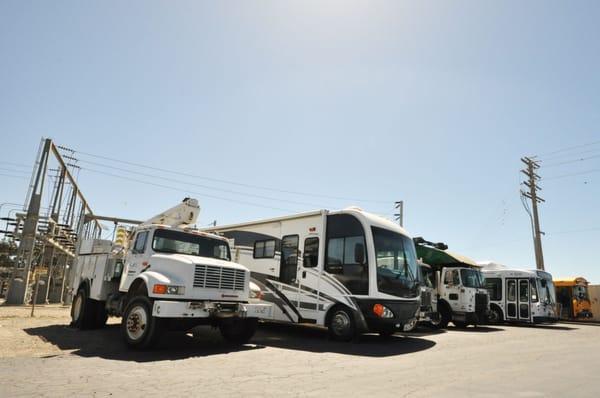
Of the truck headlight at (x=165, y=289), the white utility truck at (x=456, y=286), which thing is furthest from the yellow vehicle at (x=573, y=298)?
the truck headlight at (x=165, y=289)

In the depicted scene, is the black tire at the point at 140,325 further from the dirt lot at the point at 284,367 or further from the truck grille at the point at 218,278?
the truck grille at the point at 218,278

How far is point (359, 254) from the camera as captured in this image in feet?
34.6

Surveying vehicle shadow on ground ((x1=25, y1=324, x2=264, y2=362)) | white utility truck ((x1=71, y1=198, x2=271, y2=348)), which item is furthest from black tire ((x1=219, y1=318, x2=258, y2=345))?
vehicle shadow on ground ((x1=25, y1=324, x2=264, y2=362))

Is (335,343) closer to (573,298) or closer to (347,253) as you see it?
(347,253)

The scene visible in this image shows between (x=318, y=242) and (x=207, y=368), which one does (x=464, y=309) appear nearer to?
(x=318, y=242)

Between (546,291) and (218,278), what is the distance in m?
18.1

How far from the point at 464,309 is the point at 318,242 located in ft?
29.1

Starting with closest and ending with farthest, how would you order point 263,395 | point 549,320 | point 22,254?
point 263,395 → point 549,320 → point 22,254

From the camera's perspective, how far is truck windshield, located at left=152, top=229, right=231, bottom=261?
9695 millimetres

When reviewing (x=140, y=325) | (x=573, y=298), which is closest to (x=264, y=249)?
(x=140, y=325)

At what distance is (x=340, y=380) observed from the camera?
5957 millimetres

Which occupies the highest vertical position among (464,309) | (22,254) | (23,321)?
(22,254)

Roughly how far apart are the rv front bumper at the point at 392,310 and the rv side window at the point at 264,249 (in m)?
3.45

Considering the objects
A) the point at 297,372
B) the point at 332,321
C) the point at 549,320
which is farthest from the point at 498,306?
the point at 297,372
